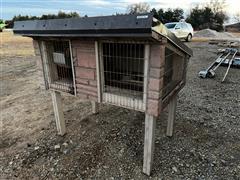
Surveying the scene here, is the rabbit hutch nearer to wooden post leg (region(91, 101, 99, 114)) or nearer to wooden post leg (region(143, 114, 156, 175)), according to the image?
wooden post leg (region(143, 114, 156, 175))

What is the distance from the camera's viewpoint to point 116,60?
98.0 inches

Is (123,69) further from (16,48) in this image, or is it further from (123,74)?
(16,48)

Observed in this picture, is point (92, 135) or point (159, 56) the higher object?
point (159, 56)

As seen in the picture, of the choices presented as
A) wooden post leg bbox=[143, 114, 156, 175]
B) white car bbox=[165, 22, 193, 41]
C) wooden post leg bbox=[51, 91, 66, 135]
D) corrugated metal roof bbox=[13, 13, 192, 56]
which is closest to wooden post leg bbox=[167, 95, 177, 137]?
wooden post leg bbox=[143, 114, 156, 175]

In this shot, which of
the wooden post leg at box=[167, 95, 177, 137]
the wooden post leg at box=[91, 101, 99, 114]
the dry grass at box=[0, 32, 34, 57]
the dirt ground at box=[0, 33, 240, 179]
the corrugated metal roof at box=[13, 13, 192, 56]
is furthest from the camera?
the dry grass at box=[0, 32, 34, 57]

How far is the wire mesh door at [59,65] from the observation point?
2.76 m

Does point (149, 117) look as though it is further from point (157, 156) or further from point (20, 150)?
point (20, 150)

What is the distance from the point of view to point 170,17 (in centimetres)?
2812

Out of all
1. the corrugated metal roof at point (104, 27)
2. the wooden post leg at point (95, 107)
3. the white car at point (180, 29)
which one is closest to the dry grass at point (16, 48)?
the wooden post leg at point (95, 107)

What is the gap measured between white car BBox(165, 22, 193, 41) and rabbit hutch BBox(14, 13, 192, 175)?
11.1 meters

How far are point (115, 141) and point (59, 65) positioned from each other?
156 cm

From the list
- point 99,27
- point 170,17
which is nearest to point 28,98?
point 99,27

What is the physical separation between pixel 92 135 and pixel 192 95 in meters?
3.00

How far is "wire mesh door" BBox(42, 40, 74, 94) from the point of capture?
2.76 meters
